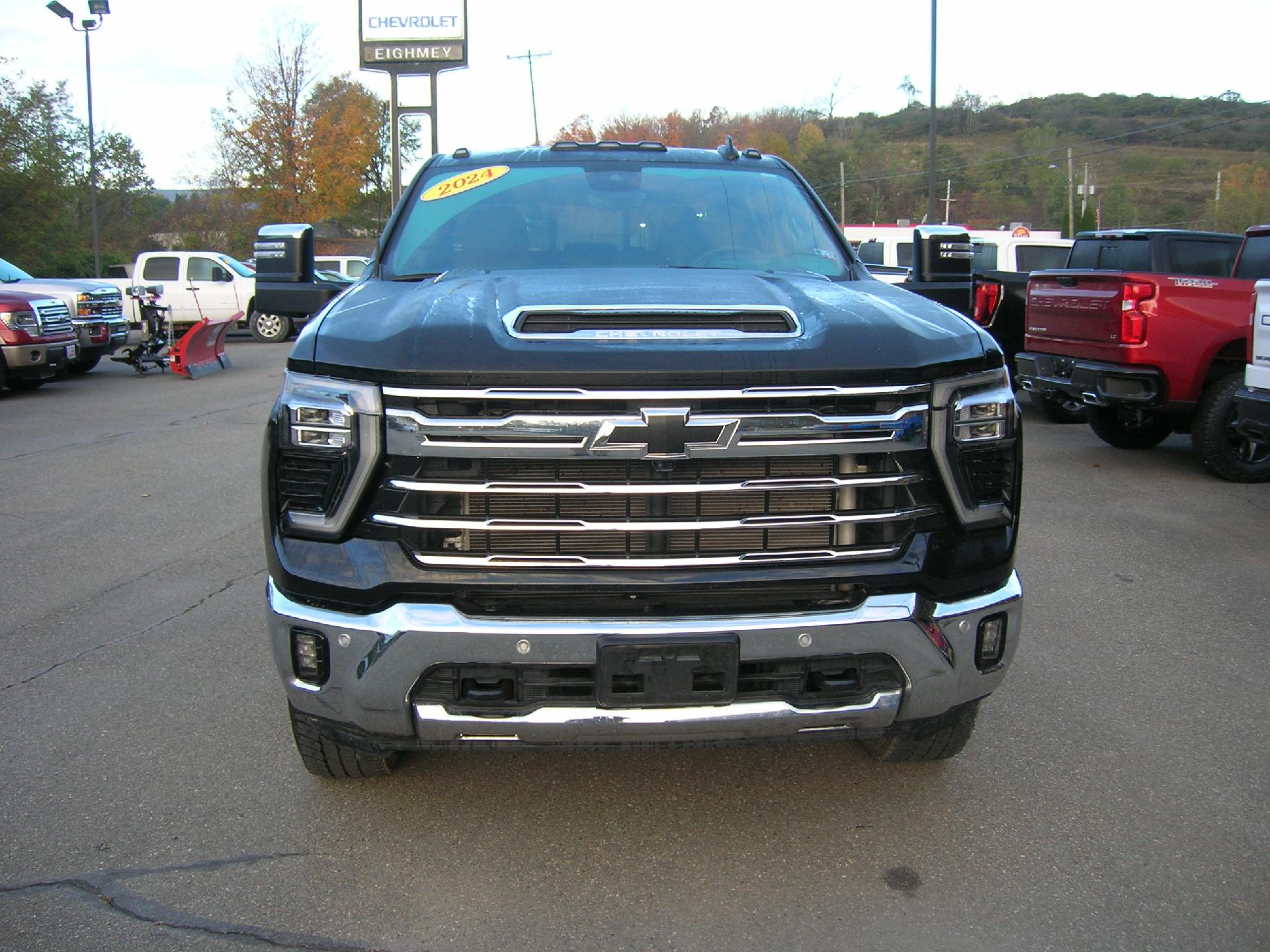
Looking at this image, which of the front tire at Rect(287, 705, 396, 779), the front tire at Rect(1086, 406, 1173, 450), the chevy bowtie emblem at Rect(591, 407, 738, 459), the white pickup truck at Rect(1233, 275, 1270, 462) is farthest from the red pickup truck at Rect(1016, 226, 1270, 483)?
the front tire at Rect(287, 705, 396, 779)

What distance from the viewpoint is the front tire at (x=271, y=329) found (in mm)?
23422

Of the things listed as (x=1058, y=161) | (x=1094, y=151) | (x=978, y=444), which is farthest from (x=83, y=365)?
(x=1094, y=151)

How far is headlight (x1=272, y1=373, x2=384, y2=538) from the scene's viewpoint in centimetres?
267

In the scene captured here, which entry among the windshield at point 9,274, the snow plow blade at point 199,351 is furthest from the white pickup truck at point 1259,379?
the windshield at point 9,274

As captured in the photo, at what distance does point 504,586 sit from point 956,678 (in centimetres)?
119

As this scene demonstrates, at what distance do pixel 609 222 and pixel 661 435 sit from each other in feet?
5.97

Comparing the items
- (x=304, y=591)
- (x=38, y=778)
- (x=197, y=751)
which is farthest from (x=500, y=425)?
(x=38, y=778)

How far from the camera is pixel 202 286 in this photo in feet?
77.5

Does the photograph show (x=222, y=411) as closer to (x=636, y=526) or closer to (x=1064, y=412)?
(x=1064, y=412)

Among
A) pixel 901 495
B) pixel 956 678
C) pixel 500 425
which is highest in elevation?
pixel 500 425

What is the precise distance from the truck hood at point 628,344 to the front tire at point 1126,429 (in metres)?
7.34

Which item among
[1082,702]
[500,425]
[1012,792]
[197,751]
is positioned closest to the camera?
[500,425]

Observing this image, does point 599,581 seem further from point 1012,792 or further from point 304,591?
point 1012,792

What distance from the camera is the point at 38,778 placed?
3434 mm
